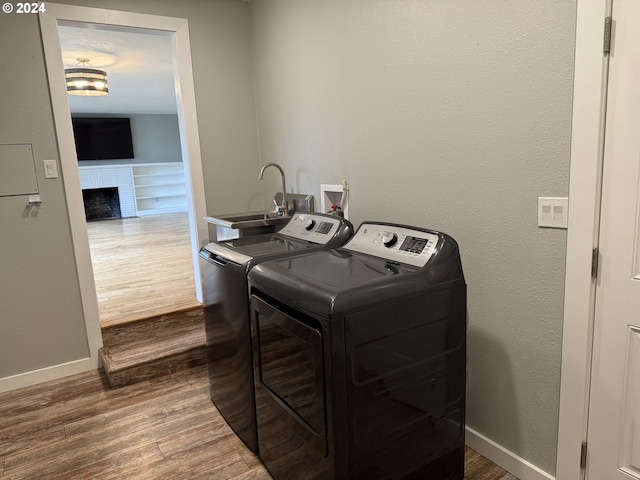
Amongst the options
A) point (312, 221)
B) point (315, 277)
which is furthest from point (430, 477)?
point (312, 221)

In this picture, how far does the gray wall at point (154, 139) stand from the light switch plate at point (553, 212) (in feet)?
34.9

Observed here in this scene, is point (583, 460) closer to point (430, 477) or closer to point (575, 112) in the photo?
point (430, 477)

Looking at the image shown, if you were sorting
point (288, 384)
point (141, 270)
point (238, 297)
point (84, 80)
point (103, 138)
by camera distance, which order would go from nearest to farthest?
point (288, 384)
point (238, 297)
point (84, 80)
point (141, 270)
point (103, 138)

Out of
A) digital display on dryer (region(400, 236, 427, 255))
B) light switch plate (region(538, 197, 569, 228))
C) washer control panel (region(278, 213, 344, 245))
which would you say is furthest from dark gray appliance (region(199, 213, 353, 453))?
light switch plate (region(538, 197, 569, 228))

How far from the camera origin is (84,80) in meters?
4.84

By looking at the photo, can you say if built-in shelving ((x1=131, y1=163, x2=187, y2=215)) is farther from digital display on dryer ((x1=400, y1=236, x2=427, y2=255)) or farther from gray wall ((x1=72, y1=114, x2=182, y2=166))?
digital display on dryer ((x1=400, y1=236, x2=427, y2=255))

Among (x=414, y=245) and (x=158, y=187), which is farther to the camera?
(x=158, y=187)

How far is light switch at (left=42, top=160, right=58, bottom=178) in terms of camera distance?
2732 millimetres

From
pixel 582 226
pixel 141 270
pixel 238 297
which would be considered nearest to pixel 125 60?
pixel 141 270

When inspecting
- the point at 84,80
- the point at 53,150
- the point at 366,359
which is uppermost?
the point at 84,80

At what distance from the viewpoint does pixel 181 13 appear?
3035 mm

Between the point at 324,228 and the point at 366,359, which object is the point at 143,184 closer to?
the point at 324,228

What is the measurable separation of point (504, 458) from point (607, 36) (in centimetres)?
162

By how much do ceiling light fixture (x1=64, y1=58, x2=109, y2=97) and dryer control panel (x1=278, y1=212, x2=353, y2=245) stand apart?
3.66 m
